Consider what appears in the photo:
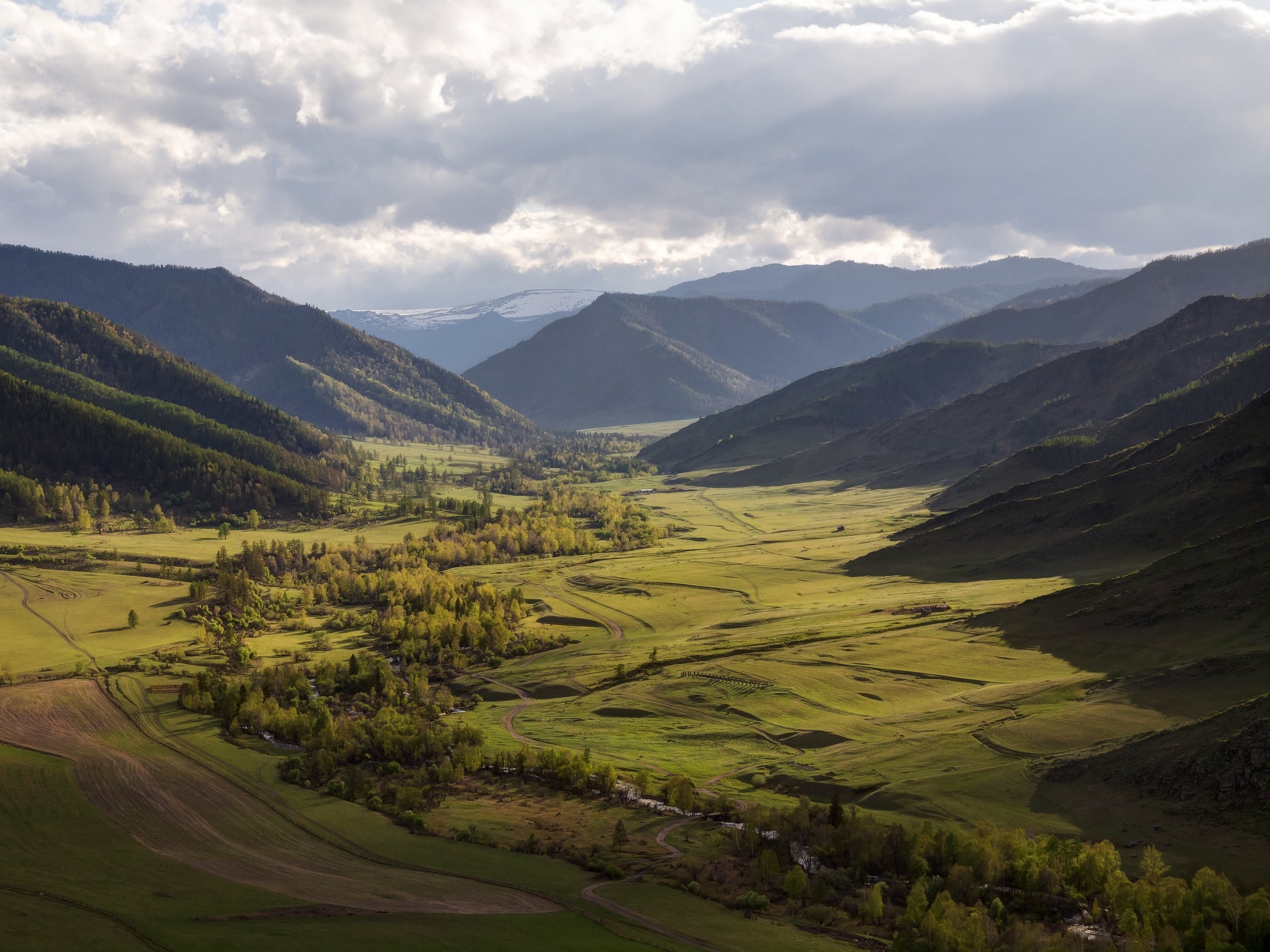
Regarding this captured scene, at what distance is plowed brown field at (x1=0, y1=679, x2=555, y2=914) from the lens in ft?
273

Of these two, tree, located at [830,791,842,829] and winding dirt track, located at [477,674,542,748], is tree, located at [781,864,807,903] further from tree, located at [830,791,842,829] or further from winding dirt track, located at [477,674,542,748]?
winding dirt track, located at [477,674,542,748]

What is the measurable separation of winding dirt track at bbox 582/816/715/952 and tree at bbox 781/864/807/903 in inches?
434

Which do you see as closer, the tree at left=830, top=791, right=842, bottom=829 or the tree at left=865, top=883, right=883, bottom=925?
the tree at left=865, top=883, right=883, bottom=925

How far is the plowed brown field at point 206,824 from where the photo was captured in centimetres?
8312

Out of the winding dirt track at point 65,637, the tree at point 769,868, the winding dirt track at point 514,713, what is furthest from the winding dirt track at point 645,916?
the winding dirt track at point 65,637

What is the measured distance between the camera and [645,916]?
259 feet

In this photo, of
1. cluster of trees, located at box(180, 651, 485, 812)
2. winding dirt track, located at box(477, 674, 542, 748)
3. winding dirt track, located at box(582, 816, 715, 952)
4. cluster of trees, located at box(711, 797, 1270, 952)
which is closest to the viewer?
cluster of trees, located at box(711, 797, 1270, 952)

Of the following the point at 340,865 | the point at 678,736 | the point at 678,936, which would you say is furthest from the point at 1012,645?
the point at 340,865

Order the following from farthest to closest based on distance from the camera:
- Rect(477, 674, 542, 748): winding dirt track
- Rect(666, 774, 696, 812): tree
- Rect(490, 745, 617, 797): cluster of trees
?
Rect(477, 674, 542, 748): winding dirt track → Rect(490, 745, 617, 797): cluster of trees → Rect(666, 774, 696, 812): tree

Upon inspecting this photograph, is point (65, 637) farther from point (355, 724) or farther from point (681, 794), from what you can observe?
point (681, 794)

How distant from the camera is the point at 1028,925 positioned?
7269cm

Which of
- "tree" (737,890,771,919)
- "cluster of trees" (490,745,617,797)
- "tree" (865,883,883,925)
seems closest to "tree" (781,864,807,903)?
"tree" (737,890,771,919)

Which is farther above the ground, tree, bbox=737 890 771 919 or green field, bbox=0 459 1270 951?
green field, bbox=0 459 1270 951

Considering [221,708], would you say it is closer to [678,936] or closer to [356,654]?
[356,654]
